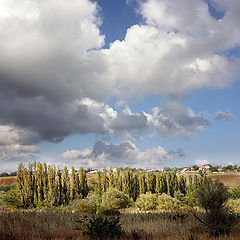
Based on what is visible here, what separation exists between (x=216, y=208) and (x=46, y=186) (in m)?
32.1

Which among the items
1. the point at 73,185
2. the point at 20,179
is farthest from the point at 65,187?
the point at 20,179

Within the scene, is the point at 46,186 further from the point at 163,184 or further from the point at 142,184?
the point at 163,184

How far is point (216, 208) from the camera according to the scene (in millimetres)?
9227

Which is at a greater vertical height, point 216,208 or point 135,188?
point 216,208

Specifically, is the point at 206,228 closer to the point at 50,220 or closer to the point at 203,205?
the point at 203,205

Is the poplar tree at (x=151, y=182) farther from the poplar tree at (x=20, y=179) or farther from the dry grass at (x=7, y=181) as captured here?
the dry grass at (x=7, y=181)

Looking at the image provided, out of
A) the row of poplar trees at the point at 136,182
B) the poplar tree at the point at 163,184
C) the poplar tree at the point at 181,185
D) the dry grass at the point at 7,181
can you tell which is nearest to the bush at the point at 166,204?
the row of poplar trees at the point at 136,182

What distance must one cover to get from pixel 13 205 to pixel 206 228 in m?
30.9

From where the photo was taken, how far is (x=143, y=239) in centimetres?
755

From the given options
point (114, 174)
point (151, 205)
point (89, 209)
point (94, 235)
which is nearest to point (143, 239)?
point (94, 235)

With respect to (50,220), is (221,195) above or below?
above

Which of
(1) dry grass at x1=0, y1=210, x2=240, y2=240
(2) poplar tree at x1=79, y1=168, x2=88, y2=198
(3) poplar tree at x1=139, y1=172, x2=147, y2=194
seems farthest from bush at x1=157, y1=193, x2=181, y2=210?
(3) poplar tree at x1=139, y1=172, x2=147, y2=194

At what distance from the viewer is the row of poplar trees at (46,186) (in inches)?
1437

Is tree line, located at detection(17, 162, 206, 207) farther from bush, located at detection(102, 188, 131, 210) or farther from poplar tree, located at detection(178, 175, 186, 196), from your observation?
poplar tree, located at detection(178, 175, 186, 196)
